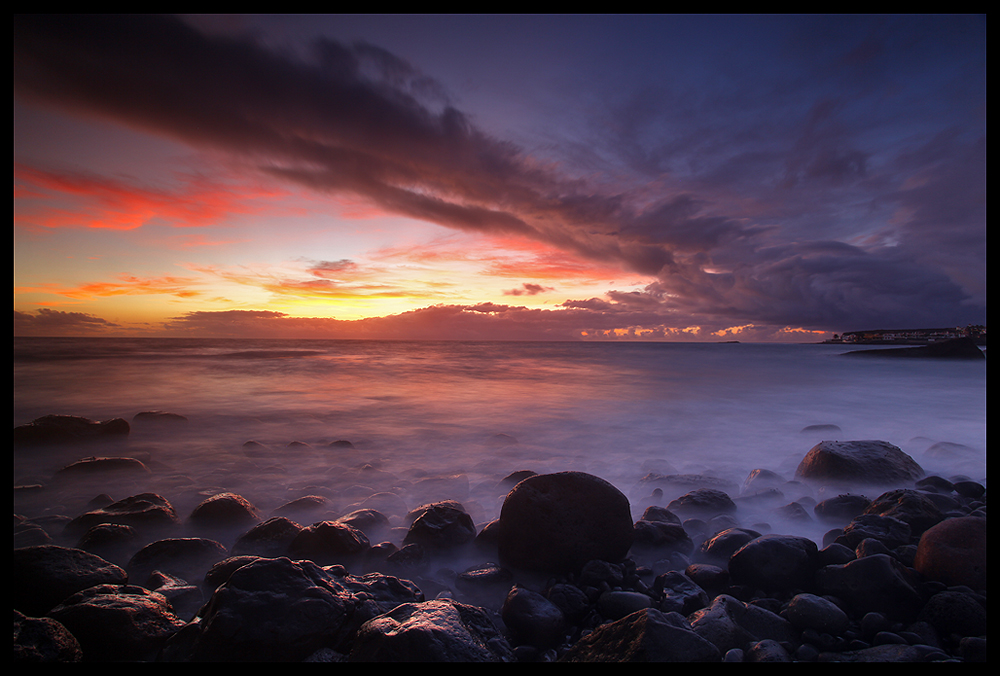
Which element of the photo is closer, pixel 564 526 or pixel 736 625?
pixel 736 625

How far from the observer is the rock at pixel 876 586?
251cm

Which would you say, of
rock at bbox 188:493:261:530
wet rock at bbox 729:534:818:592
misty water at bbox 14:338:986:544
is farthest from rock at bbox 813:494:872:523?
rock at bbox 188:493:261:530

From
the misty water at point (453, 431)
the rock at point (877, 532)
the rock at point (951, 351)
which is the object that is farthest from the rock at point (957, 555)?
the rock at point (951, 351)

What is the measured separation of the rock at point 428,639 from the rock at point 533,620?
22 centimetres

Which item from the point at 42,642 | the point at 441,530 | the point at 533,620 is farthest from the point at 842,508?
the point at 42,642

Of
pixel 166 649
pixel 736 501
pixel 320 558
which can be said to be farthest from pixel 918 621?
pixel 166 649

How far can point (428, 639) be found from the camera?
6.19 ft

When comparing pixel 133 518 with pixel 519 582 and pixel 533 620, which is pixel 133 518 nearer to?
pixel 519 582

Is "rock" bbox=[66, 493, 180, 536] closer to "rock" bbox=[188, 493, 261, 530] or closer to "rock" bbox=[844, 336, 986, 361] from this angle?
"rock" bbox=[188, 493, 261, 530]

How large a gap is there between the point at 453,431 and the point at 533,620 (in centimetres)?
681

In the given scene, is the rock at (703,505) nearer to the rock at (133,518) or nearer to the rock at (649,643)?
the rock at (649,643)

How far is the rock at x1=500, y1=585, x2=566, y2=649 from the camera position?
238 centimetres
